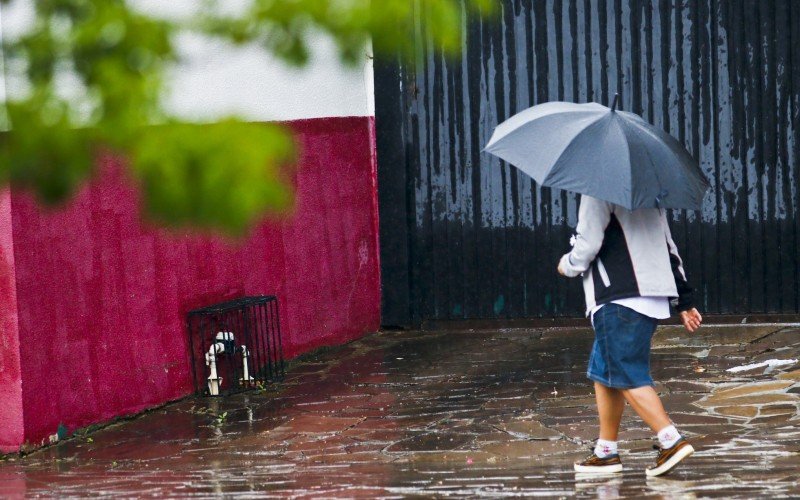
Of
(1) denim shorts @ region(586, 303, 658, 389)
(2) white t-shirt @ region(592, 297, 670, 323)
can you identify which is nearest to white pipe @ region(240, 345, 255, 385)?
(1) denim shorts @ region(586, 303, 658, 389)

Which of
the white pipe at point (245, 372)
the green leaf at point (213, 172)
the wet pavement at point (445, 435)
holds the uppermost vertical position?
the green leaf at point (213, 172)

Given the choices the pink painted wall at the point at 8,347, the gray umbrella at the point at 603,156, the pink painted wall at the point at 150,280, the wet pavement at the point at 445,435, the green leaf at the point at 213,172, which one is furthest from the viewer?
the pink painted wall at the point at 150,280

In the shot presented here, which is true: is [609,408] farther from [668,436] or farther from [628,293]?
[628,293]

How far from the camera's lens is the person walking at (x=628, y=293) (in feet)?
20.8

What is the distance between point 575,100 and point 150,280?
446 cm

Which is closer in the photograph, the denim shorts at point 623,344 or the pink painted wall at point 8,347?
the denim shorts at point 623,344

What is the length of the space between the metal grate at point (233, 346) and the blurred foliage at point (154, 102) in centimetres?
586

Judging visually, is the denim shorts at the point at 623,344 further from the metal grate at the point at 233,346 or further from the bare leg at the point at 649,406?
the metal grate at the point at 233,346

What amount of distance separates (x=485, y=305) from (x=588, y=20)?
2.75m

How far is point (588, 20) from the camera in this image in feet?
37.8

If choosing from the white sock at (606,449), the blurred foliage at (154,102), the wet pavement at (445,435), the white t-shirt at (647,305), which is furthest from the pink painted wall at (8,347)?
the blurred foliage at (154,102)

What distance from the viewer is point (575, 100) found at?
38.1 feet

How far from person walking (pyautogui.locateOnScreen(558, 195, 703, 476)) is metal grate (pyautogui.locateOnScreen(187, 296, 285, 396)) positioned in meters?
3.83

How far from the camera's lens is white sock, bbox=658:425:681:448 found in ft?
20.7
